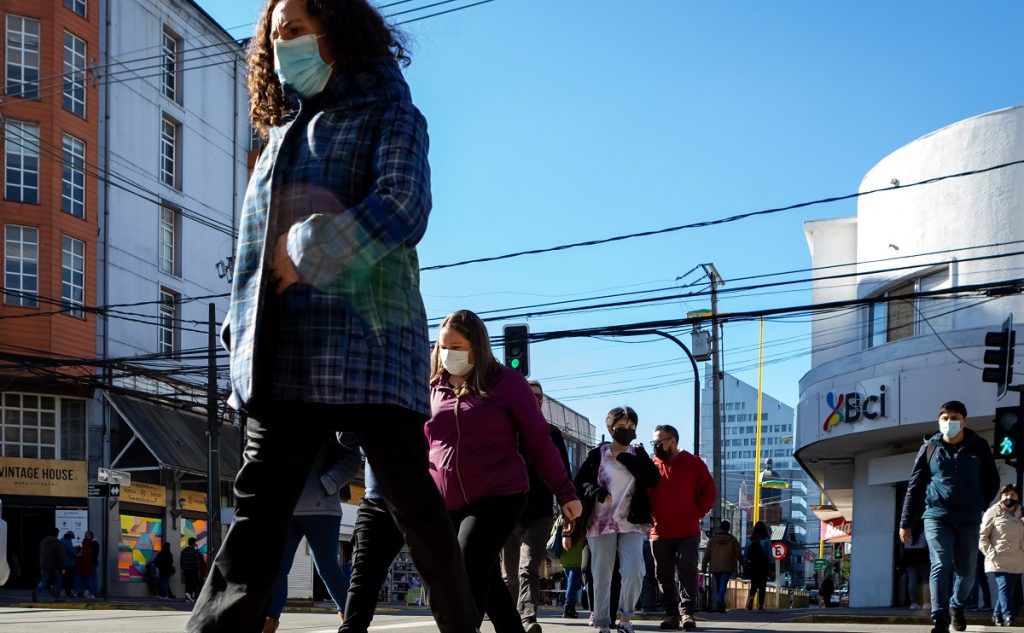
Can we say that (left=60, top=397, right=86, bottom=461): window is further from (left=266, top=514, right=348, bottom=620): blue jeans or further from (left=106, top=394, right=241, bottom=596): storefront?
(left=266, top=514, right=348, bottom=620): blue jeans

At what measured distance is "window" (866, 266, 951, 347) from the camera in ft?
91.6

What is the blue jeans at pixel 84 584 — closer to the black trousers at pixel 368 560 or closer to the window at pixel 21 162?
the window at pixel 21 162

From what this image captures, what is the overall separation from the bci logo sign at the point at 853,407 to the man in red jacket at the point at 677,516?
51.0ft

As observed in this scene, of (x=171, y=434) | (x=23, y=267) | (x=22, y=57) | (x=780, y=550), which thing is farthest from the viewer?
(x=780, y=550)

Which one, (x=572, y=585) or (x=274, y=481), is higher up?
(x=274, y=481)

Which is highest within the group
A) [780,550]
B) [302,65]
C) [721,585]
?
[302,65]

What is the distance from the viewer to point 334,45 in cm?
405

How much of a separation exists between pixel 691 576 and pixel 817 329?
21.2 meters

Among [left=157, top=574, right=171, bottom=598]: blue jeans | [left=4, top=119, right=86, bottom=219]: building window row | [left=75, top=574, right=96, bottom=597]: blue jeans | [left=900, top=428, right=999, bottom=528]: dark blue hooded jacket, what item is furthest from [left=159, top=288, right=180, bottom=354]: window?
[left=900, top=428, right=999, bottom=528]: dark blue hooded jacket

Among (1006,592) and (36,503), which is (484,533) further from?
(36,503)

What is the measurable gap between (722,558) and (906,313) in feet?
26.9

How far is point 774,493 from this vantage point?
157375 mm

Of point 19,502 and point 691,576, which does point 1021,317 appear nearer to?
point 691,576

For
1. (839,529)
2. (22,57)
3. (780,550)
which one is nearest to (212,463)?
(22,57)
